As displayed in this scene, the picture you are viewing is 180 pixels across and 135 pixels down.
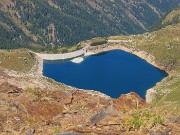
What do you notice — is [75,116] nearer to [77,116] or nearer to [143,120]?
[77,116]

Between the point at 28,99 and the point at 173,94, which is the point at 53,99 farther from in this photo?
the point at 173,94

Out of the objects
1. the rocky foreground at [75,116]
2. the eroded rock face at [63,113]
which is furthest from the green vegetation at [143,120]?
the eroded rock face at [63,113]

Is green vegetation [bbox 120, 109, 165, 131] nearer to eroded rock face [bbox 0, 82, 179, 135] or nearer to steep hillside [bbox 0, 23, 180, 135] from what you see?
steep hillside [bbox 0, 23, 180, 135]

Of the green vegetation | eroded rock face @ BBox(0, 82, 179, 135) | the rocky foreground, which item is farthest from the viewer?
eroded rock face @ BBox(0, 82, 179, 135)

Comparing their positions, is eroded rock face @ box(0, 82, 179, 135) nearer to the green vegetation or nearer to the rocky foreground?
the rocky foreground

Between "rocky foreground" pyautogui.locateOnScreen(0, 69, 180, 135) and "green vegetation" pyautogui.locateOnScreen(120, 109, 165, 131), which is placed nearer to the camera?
"green vegetation" pyautogui.locateOnScreen(120, 109, 165, 131)

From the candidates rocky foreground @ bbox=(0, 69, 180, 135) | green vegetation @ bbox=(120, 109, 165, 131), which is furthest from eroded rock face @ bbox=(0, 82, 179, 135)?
green vegetation @ bbox=(120, 109, 165, 131)

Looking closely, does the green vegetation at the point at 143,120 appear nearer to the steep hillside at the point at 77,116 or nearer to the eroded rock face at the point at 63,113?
the steep hillside at the point at 77,116

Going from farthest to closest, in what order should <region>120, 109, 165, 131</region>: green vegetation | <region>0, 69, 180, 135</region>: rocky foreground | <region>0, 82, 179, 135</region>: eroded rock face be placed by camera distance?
<region>0, 82, 179, 135</region>: eroded rock face, <region>0, 69, 180, 135</region>: rocky foreground, <region>120, 109, 165, 131</region>: green vegetation

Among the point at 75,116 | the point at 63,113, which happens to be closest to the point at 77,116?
the point at 75,116
